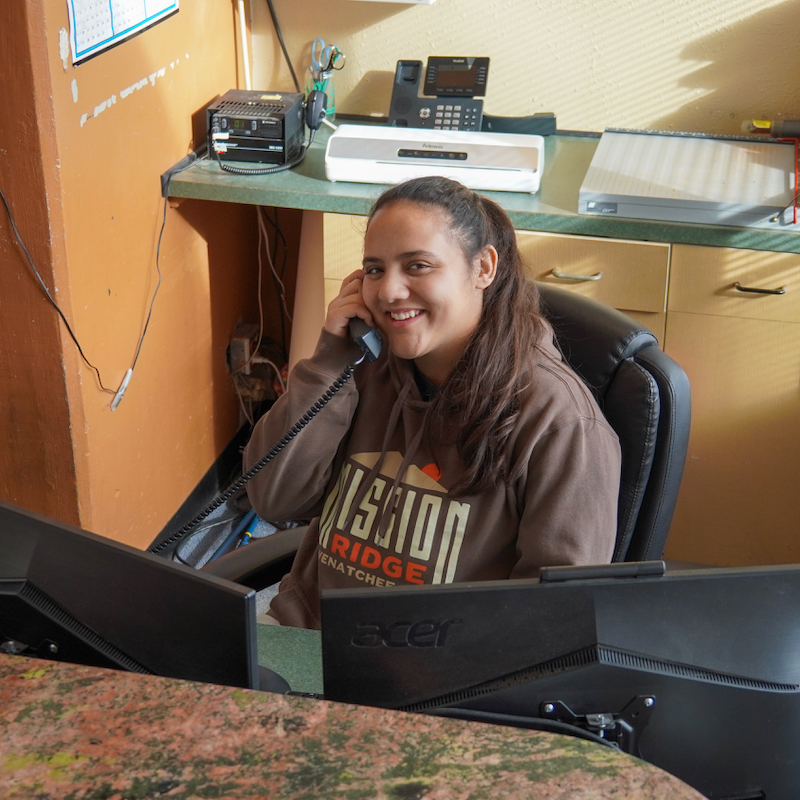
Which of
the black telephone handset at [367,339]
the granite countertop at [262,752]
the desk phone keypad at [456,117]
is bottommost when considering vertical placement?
the black telephone handset at [367,339]

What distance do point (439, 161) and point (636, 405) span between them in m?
1.12

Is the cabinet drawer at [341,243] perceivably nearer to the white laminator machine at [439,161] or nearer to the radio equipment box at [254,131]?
the white laminator machine at [439,161]

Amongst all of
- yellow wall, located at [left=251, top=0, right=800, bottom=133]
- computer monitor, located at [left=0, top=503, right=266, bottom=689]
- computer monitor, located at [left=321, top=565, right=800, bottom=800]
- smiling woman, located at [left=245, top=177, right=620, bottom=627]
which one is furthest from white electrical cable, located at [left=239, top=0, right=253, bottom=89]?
computer monitor, located at [left=321, top=565, right=800, bottom=800]

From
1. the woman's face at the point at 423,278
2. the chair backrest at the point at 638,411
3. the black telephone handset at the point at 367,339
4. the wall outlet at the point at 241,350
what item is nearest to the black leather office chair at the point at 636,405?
the chair backrest at the point at 638,411

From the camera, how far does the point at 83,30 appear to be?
6.02 feet

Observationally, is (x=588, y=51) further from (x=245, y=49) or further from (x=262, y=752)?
(x=262, y=752)

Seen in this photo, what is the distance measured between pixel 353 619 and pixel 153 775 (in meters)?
0.18

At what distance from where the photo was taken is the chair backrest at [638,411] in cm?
133

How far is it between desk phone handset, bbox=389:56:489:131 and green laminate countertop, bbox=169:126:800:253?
22cm

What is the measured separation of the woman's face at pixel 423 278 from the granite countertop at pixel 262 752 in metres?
0.78

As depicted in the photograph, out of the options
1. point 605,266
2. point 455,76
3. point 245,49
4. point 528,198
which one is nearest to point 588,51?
point 455,76

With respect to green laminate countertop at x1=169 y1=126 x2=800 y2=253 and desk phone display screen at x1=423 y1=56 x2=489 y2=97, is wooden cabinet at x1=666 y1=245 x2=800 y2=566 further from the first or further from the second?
desk phone display screen at x1=423 y1=56 x2=489 y2=97

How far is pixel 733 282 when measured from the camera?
7.08ft

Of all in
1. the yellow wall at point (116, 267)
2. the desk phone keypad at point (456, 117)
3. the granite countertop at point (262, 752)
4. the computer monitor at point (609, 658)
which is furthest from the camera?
the desk phone keypad at point (456, 117)
